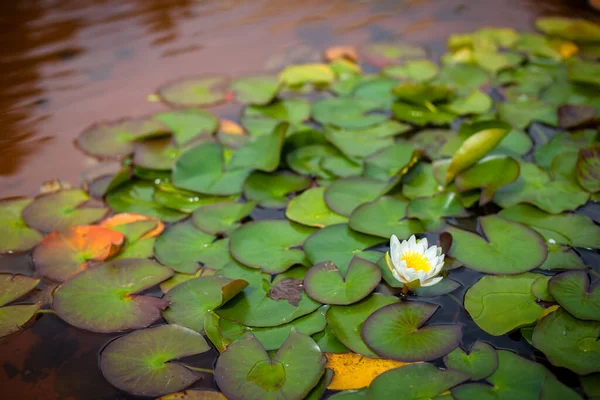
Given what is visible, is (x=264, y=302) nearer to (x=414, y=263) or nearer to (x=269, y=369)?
(x=269, y=369)

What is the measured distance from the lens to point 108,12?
381 centimetres

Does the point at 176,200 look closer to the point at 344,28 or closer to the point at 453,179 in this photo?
the point at 453,179

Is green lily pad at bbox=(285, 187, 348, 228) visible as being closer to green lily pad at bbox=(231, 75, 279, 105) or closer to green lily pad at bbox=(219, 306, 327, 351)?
green lily pad at bbox=(219, 306, 327, 351)

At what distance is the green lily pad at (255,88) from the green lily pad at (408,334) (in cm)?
157

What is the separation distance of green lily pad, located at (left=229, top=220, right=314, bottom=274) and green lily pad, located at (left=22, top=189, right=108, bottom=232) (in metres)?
0.64

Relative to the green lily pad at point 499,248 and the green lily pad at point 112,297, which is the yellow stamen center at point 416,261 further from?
the green lily pad at point 112,297

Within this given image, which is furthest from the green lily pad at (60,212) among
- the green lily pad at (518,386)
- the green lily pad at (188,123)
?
the green lily pad at (518,386)

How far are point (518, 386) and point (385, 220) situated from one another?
0.77 m

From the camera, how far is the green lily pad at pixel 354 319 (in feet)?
5.17

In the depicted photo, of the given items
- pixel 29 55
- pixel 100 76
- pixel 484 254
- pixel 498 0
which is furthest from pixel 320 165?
pixel 498 0

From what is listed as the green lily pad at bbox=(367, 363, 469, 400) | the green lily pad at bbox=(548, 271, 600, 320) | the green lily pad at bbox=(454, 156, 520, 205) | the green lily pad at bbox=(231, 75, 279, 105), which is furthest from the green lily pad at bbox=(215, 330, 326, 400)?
the green lily pad at bbox=(231, 75, 279, 105)

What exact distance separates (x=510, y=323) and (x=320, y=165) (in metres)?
1.09

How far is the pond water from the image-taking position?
2393 millimetres

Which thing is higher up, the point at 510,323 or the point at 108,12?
the point at 108,12
